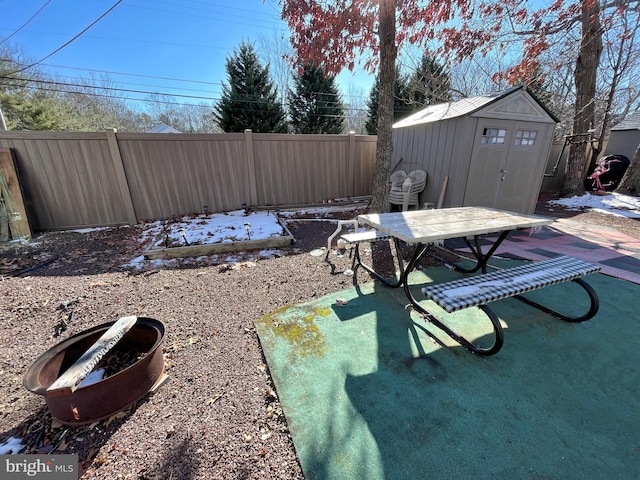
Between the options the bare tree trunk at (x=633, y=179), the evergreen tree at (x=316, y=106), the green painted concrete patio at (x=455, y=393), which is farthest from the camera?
the evergreen tree at (x=316, y=106)

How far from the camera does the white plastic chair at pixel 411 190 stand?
18.0 feet

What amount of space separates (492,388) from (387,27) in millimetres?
5236

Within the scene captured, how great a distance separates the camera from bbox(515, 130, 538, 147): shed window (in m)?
4.99

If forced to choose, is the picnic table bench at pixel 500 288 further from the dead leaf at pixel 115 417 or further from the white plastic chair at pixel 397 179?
the white plastic chair at pixel 397 179

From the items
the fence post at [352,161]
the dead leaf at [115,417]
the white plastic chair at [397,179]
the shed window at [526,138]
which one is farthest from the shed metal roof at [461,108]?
the dead leaf at [115,417]

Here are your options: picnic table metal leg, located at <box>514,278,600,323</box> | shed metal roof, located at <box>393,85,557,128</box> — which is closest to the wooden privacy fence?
shed metal roof, located at <box>393,85,557,128</box>

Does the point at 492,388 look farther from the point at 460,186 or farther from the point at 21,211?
the point at 21,211

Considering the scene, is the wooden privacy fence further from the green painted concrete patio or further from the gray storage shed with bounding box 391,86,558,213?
the green painted concrete patio

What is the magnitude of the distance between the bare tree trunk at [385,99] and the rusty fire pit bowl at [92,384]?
443 cm

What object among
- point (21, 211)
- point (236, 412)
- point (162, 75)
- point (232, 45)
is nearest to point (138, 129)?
point (162, 75)

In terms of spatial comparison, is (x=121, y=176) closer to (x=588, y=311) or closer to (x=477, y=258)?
(x=477, y=258)

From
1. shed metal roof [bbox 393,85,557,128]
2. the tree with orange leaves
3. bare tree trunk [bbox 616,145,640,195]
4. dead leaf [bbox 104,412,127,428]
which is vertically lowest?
dead leaf [bbox 104,412,127,428]

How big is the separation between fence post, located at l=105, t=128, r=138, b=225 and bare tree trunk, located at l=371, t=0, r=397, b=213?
5.13 meters

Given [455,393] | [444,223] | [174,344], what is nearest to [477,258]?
[444,223]
